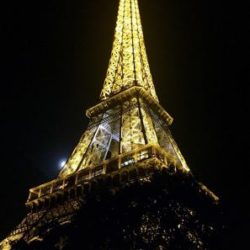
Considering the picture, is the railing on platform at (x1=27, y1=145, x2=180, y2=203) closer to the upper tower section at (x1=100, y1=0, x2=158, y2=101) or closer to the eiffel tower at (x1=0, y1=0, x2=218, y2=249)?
the eiffel tower at (x1=0, y1=0, x2=218, y2=249)

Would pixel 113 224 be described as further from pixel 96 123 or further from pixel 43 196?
pixel 96 123

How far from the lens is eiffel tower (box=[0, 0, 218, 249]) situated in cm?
1806

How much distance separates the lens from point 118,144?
2473 cm

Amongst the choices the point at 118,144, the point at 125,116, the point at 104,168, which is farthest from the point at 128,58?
the point at 104,168

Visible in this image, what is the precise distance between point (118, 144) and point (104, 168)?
5710mm

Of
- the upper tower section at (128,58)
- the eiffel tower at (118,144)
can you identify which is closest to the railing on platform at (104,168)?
the eiffel tower at (118,144)

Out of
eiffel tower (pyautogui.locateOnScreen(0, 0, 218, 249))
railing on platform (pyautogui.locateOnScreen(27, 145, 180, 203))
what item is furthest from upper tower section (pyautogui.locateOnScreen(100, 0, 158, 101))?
railing on platform (pyautogui.locateOnScreen(27, 145, 180, 203))

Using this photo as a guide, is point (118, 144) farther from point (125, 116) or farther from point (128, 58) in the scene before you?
point (128, 58)

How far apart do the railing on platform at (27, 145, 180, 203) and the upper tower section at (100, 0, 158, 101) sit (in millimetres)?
7992

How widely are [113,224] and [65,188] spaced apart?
8.72 m

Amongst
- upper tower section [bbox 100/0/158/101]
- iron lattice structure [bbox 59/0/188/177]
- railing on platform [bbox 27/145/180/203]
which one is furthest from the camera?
upper tower section [bbox 100/0/158/101]

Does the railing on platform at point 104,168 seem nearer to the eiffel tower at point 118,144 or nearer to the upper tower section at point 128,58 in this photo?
the eiffel tower at point 118,144

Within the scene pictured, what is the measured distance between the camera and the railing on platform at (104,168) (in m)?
18.0

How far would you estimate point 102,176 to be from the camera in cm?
1855
